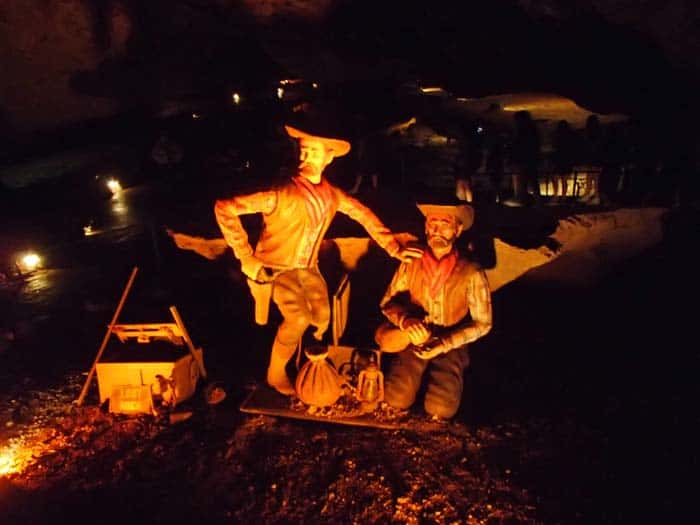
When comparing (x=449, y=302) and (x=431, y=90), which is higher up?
(x=431, y=90)

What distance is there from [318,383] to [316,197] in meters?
1.66

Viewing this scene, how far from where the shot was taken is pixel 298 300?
452 centimetres

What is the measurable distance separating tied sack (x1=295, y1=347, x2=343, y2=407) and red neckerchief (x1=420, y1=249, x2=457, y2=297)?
1150 millimetres

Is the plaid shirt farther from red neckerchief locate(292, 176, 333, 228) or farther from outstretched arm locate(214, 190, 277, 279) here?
outstretched arm locate(214, 190, 277, 279)

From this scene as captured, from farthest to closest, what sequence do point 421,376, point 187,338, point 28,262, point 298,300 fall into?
point 28,262, point 187,338, point 421,376, point 298,300

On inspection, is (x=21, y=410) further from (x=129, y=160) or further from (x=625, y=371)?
(x=129, y=160)

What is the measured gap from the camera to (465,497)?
148 inches

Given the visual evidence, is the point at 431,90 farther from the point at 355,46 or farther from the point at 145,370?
the point at 145,370

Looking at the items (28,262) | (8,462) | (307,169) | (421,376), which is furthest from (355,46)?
(8,462)

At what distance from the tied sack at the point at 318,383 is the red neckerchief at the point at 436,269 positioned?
1.15 m

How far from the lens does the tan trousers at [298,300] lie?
14.8ft

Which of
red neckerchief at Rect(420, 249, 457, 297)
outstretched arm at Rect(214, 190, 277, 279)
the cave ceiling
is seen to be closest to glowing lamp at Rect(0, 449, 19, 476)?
outstretched arm at Rect(214, 190, 277, 279)

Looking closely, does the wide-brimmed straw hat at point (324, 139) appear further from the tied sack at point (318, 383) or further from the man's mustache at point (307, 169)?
the tied sack at point (318, 383)

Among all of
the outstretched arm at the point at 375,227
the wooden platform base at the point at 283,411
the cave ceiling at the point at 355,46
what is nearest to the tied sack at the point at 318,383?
the wooden platform base at the point at 283,411
